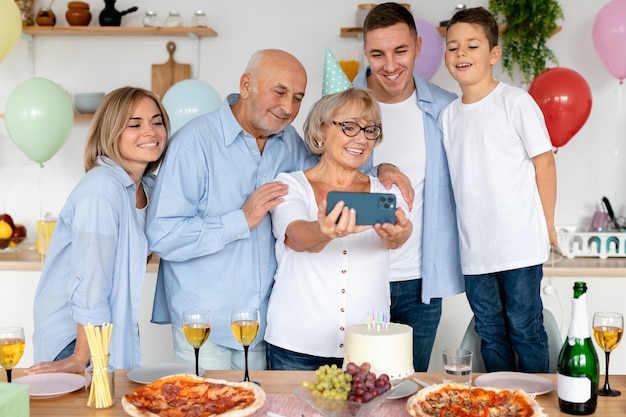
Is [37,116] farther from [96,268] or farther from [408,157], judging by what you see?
[408,157]

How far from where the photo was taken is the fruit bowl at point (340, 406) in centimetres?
131

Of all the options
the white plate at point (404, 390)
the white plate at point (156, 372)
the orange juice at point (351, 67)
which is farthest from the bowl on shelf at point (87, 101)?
the white plate at point (404, 390)

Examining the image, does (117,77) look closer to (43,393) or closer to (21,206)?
(21,206)

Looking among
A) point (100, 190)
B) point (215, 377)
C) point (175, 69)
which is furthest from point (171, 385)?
point (175, 69)

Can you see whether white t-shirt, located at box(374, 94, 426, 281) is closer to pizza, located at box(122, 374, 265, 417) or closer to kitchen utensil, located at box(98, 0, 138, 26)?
pizza, located at box(122, 374, 265, 417)

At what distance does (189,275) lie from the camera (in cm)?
212

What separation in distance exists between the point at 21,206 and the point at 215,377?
264 cm

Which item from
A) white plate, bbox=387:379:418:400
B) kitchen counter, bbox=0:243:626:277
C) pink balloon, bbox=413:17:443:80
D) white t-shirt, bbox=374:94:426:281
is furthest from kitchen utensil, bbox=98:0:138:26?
white plate, bbox=387:379:418:400

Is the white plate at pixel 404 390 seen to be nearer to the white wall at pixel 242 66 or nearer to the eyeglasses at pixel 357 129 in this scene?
the eyeglasses at pixel 357 129

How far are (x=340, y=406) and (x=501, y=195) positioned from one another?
112 cm

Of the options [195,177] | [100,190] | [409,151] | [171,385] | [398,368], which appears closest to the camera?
[171,385]

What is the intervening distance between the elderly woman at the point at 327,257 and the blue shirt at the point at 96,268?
1.26 feet

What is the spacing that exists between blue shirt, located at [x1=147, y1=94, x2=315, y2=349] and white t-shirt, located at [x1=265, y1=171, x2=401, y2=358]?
139 millimetres

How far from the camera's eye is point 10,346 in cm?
147
